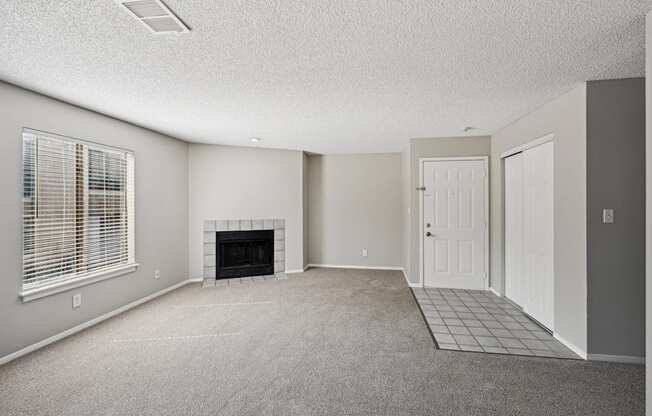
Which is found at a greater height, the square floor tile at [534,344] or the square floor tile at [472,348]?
the square floor tile at [472,348]

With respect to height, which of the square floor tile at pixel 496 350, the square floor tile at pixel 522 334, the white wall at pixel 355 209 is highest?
the white wall at pixel 355 209

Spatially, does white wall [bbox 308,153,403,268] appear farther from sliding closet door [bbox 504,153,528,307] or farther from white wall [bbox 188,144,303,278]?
sliding closet door [bbox 504,153,528,307]

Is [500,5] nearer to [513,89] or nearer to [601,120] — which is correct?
[513,89]

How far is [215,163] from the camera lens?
5.14m

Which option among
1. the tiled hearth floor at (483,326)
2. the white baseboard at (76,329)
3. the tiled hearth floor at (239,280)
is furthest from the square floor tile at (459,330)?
the white baseboard at (76,329)

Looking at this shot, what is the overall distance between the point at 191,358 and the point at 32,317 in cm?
153

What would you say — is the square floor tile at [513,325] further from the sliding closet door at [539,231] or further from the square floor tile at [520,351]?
the square floor tile at [520,351]

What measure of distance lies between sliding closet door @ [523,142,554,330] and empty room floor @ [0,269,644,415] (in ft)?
2.87

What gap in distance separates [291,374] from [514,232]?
10.9ft

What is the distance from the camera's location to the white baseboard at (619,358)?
2416mm

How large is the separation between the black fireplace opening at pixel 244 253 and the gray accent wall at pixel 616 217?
4.46 meters

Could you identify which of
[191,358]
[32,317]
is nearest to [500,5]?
[191,358]

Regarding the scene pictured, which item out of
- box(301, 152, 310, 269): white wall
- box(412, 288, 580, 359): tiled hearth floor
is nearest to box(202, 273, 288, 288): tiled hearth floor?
box(301, 152, 310, 269): white wall

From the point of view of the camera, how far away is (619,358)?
2441 mm
